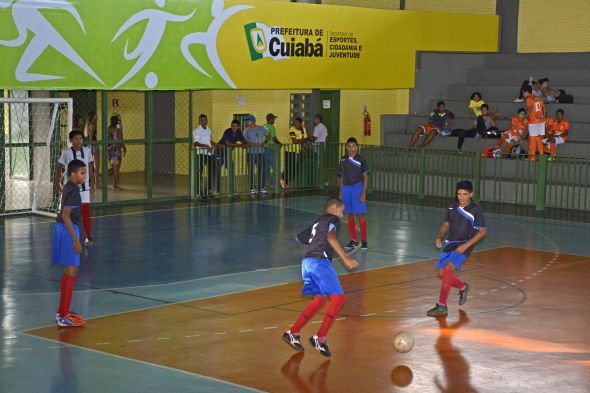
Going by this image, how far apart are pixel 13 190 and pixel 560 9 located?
19.3 m

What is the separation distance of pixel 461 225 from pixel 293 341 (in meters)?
3.40

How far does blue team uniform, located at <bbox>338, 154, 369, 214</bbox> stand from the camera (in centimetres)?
1964

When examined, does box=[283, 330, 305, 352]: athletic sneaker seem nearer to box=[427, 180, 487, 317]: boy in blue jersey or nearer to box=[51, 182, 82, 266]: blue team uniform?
box=[427, 180, 487, 317]: boy in blue jersey

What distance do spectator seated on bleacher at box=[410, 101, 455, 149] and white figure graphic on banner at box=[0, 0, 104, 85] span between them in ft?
38.2

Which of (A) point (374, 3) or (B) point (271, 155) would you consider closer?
(B) point (271, 155)

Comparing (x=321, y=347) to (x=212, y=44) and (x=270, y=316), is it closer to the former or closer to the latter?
(x=270, y=316)

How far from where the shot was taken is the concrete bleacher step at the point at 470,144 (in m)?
28.9

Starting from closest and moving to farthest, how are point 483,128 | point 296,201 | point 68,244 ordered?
1. point 68,244
2. point 296,201
3. point 483,128

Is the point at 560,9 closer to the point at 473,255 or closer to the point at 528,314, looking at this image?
the point at 473,255

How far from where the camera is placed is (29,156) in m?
24.6

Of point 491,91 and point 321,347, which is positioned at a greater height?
point 491,91

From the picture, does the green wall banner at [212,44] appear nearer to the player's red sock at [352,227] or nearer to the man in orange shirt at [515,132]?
the man in orange shirt at [515,132]

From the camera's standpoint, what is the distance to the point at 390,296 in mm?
15859

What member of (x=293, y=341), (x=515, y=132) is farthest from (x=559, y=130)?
(x=293, y=341)
